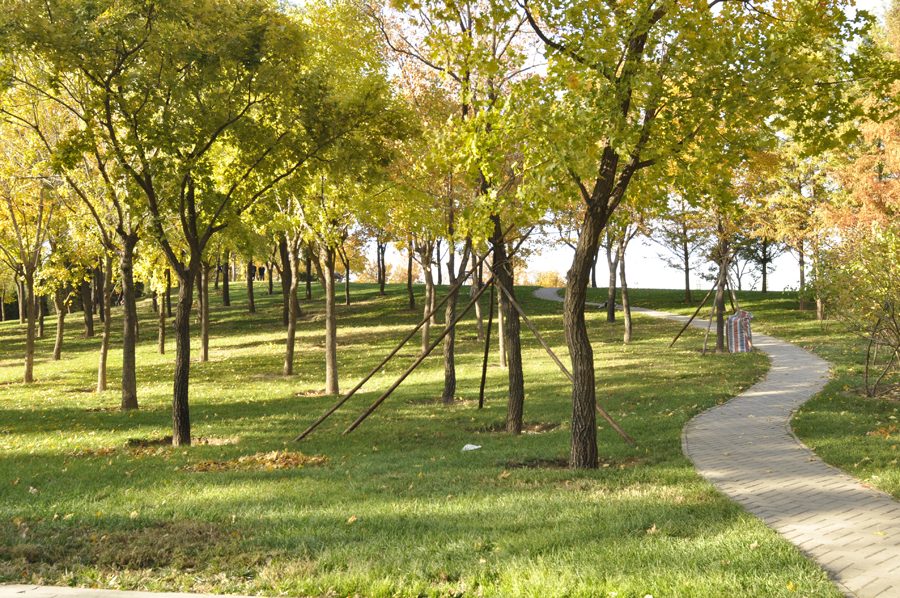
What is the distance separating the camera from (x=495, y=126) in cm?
779

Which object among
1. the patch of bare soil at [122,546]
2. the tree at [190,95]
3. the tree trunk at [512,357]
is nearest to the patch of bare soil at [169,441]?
the tree at [190,95]

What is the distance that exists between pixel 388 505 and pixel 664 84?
565cm

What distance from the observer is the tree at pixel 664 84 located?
677cm

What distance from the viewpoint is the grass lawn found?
14.8ft

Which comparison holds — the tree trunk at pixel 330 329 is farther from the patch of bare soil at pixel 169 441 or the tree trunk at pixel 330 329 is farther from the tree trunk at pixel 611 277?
the tree trunk at pixel 611 277

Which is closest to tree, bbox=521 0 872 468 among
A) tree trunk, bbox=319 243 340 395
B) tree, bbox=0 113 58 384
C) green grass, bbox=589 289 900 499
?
green grass, bbox=589 289 900 499

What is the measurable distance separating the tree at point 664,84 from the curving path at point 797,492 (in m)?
2.04

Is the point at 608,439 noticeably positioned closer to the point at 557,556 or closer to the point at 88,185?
the point at 557,556

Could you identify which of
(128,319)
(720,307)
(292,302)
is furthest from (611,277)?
(128,319)

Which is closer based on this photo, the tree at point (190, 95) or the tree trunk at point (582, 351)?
the tree trunk at point (582, 351)

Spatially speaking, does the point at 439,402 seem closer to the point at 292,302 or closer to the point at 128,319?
the point at 292,302

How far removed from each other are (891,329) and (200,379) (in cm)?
1906

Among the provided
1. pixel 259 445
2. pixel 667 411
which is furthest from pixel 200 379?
pixel 667 411

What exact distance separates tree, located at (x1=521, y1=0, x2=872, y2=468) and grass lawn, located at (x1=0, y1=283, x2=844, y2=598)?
6.70ft
